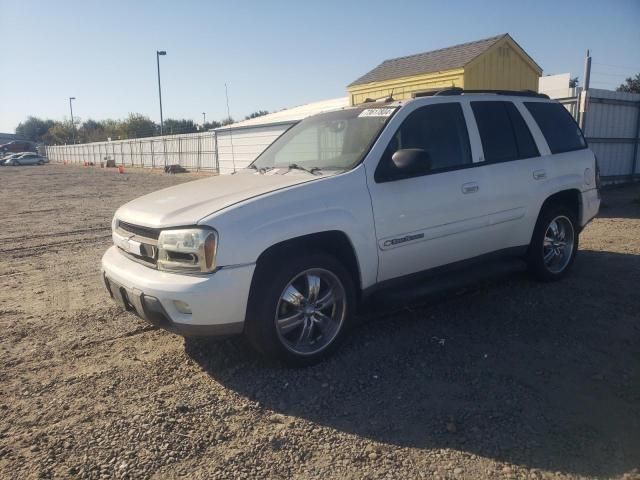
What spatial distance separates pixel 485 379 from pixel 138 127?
8024 cm

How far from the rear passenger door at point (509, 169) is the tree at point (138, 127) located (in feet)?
246

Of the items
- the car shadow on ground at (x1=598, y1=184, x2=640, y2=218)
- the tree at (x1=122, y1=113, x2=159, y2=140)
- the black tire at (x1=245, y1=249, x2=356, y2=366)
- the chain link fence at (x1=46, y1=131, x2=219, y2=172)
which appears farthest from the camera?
the tree at (x1=122, y1=113, x2=159, y2=140)

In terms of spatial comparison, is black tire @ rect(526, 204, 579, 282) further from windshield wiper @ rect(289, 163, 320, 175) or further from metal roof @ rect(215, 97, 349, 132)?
metal roof @ rect(215, 97, 349, 132)

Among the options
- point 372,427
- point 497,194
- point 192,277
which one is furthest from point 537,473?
point 497,194

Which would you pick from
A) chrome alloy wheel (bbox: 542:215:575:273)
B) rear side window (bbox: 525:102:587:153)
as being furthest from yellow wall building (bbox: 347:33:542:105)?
chrome alloy wheel (bbox: 542:215:575:273)

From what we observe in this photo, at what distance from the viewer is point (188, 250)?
3.31 metres

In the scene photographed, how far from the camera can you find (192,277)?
10.8 feet

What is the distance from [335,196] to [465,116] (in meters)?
1.75

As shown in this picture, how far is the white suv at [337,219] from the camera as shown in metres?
3.34

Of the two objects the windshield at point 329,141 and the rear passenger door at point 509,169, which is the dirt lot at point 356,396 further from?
the windshield at point 329,141

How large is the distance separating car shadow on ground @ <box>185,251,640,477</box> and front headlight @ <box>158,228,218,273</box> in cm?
89

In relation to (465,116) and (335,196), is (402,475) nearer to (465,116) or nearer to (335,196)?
(335,196)

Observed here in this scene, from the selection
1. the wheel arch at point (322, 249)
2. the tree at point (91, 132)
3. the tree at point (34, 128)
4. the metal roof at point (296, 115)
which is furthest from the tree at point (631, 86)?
the tree at point (34, 128)

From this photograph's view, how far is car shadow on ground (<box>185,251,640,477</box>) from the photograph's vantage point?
2.88m
